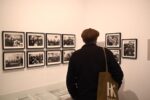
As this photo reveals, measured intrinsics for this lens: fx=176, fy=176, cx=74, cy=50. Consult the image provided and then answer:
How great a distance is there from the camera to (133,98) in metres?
2.76

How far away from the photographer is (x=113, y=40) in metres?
2.94

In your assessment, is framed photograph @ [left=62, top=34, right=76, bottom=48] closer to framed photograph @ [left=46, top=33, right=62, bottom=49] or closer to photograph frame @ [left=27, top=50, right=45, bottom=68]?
framed photograph @ [left=46, top=33, right=62, bottom=49]

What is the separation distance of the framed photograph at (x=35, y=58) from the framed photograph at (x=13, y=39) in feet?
0.60

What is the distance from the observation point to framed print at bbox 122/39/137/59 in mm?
2675

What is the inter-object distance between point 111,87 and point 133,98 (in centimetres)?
121

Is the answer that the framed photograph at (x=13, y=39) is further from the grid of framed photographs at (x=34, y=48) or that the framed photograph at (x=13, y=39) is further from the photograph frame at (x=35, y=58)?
the photograph frame at (x=35, y=58)

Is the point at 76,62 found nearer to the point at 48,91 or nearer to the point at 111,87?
the point at 111,87

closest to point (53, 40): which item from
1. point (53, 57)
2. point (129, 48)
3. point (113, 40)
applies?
point (53, 57)

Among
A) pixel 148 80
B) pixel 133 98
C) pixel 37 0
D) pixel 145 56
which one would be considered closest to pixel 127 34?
pixel 145 56

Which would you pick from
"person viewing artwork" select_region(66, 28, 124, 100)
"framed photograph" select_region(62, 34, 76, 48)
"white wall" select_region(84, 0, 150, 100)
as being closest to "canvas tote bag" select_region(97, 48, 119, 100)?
"person viewing artwork" select_region(66, 28, 124, 100)

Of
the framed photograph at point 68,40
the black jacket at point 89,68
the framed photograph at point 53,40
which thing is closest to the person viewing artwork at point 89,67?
the black jacket at point 89,68

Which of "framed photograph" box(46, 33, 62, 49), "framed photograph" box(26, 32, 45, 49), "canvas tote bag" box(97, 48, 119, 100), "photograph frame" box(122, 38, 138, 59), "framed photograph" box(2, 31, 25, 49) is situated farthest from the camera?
"framed photograph" box(46, 33, 62, 49)

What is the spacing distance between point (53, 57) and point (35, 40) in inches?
17.3

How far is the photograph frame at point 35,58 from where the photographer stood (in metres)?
2.56
